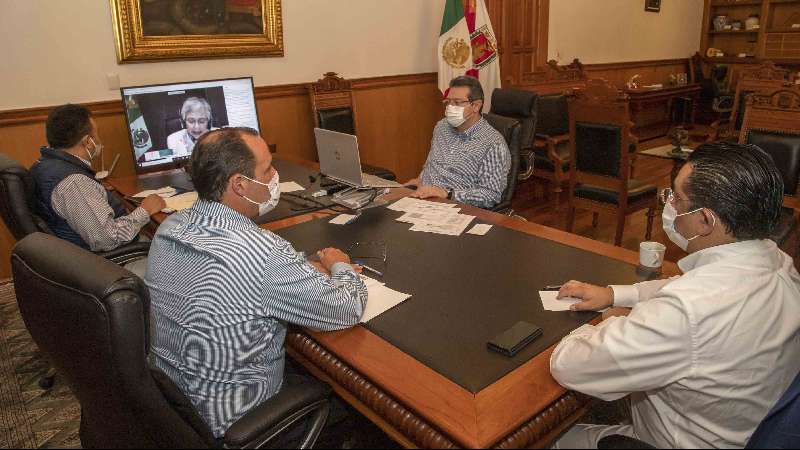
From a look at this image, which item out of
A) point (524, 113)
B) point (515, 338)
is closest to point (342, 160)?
point (515, 338)

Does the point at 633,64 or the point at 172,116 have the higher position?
the point at 633,64

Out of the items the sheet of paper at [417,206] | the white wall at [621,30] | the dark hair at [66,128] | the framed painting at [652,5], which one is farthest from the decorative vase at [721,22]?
the dark hair at [66,128]

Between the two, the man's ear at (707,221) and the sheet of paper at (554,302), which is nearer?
the man's ear at (707,221)

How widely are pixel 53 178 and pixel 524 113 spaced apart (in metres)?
2.97

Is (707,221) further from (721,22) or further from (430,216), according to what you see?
(721,22)

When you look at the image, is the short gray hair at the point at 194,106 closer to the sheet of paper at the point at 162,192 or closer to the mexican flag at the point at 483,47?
the sheet of paper at the point at 162,192

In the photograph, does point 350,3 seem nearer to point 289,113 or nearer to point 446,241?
point 289,113

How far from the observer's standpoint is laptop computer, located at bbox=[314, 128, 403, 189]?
2.54 metres

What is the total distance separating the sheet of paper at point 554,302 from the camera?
4.86 ft

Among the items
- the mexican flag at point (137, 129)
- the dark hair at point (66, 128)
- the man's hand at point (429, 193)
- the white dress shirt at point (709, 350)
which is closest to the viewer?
the white dress shirt at point (709, 350)

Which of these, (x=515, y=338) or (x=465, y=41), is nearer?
(x=515, y=338)

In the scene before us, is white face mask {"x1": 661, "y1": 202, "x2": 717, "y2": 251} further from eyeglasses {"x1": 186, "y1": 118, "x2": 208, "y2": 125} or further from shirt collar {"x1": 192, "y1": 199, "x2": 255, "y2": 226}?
eyeglasses {"x1": 186, "y1": 118, "x2": 208, "y2": 125}

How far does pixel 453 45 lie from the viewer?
4.79 m

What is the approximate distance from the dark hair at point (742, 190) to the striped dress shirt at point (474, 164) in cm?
156
